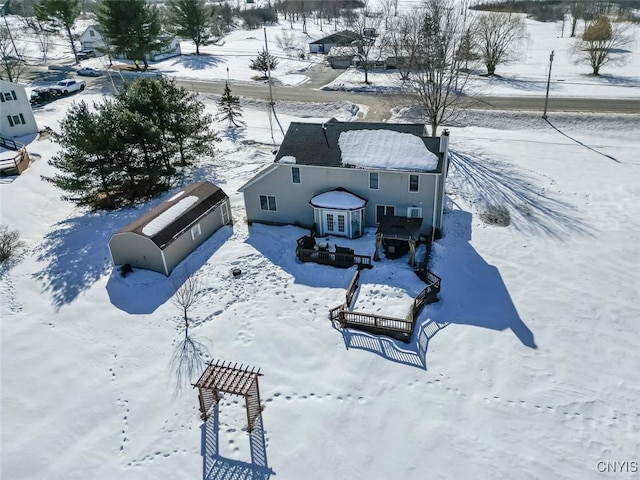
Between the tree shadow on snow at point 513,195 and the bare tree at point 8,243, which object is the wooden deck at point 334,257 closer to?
the tree shadow on snow at point 513,195

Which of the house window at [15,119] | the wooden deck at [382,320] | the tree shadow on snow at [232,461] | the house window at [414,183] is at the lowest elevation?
the tree shadow on snow at [232,461]

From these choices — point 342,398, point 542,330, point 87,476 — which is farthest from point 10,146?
point 542,330

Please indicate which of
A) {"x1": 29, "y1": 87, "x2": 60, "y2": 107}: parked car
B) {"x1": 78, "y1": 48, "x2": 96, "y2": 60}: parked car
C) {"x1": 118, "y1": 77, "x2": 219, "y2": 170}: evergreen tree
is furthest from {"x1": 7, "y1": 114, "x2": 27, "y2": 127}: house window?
{"x1": 78, "y1": 48, "x2": 96, "y2": 60}: parked car

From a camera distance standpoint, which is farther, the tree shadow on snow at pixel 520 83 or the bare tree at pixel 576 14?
the bare tree at pixel 576 14

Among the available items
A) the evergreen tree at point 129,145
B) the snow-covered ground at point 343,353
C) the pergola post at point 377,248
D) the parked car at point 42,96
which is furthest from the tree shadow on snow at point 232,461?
the parked car at point 42,96

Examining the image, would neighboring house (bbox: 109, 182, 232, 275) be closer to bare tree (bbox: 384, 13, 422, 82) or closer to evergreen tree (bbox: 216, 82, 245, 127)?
evergreen tree (bbox: 216, 82, 245, 127)
